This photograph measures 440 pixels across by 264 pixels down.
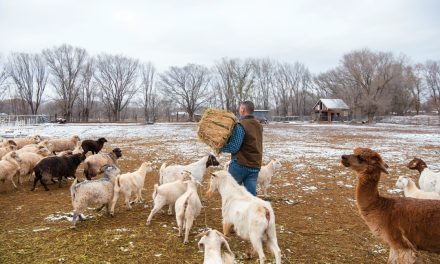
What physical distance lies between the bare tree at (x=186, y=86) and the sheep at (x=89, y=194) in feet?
280

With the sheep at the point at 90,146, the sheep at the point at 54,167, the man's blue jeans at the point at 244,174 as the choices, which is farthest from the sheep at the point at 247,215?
the sheep at the point at 90,146

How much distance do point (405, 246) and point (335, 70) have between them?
3702 inches

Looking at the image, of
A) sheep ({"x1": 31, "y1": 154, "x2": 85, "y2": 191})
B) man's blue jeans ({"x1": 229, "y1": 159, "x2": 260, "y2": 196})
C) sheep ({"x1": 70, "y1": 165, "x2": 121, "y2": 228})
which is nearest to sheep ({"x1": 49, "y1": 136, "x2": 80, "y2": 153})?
sheep ({"x1": 31, "y1": 154, "x2": 85, "y2": 191})

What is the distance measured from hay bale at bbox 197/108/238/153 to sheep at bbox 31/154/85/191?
6.19 m

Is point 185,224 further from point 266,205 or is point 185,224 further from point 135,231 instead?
point 266,205

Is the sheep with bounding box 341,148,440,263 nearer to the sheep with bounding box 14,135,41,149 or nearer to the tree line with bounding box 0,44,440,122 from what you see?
the sheep with bounding box 14,135,41,149

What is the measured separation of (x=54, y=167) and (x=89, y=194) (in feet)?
13.0

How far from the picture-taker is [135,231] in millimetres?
6422

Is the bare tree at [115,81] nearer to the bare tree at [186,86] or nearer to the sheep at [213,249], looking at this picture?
the bare tree at [186,86]

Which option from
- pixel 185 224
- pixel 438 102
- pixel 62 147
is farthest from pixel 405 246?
pixel 438 102

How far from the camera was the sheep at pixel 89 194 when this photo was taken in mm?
6703

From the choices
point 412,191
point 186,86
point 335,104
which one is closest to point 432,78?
point 335,104

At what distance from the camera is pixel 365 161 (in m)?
4.56

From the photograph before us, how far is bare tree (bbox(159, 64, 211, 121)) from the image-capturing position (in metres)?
93.2
